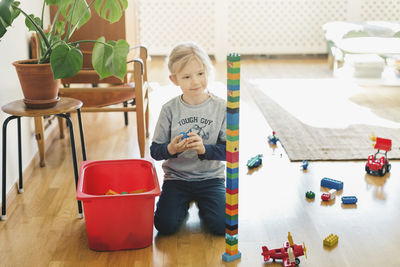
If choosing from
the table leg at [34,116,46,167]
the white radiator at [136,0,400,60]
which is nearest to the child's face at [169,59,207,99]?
the table leg at [34,116,46,167]

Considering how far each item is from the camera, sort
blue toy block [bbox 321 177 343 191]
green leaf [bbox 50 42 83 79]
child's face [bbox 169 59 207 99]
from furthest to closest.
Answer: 1. blue toy block [bbox 321 177 343 191]
2. child's face [bbox 169 59 207 99]
3. green leaf [bbox 50 42 83 79]

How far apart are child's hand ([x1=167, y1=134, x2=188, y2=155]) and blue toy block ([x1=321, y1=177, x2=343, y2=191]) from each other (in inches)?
32.9

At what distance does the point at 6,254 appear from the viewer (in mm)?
1924

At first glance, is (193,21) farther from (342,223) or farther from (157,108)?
(342,223)

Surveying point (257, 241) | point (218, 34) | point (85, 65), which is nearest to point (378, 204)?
point (257, 241)

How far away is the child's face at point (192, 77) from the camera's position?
2049 mm

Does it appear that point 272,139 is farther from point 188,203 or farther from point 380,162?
point 188,203

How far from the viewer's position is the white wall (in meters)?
2.40

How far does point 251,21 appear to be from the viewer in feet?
19.7

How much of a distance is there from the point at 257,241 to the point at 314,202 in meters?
0.46

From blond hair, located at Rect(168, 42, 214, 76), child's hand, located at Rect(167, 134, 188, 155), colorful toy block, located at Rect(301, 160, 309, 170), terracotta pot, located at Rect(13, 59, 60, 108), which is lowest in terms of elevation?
colorful toy block, located at Rect(301, 160, 309, 170)

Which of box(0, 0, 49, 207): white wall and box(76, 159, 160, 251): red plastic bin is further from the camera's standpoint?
box(0, 0, 49, 207): white wall

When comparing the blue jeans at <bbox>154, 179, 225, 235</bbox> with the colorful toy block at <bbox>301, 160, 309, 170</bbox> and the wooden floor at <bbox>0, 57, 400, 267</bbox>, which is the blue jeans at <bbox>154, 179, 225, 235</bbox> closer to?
the wooden floor at <bbox>0, 57, 400, 267</bbox>

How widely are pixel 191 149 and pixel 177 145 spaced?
0.09 meters
